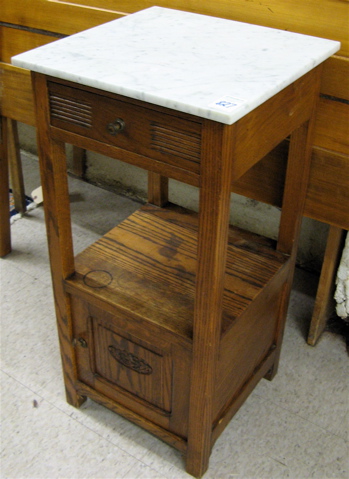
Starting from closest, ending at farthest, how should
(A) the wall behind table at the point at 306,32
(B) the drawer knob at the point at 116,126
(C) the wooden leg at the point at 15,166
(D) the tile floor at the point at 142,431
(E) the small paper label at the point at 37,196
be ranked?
(B) the drawer knob at the point at 116,126 < (A) the wall behind table at the point at 306,32 < (D) the tile floor at the point at 142,431 < (C) the wooden leg at the point at 15,166 < (E) the small paper label at the point at 37,196

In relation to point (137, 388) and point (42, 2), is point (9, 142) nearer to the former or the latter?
point (42, 2)

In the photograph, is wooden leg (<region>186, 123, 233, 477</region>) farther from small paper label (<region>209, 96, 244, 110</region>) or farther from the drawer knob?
the drawer knob

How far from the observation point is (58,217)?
1253 mm

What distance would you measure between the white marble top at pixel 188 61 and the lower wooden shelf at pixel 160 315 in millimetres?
492

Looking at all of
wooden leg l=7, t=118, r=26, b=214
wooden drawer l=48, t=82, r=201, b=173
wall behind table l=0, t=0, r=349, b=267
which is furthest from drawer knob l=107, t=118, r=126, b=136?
wooden leg l=7, t=118, r=26, b=214

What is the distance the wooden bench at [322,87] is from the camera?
1.27 m

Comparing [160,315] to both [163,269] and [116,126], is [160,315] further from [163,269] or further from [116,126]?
[116,126]

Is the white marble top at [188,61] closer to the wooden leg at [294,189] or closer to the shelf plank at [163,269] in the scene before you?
the wooden leg at [294,189]

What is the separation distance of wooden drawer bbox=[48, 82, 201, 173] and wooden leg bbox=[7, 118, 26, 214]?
1.00 m

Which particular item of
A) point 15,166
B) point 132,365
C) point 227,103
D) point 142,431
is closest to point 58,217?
point 132,365

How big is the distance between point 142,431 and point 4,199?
3.03 feet

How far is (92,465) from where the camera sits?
144 centimetres

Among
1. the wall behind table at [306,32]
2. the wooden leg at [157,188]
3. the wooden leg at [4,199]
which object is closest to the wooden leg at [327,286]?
the wall behind table at [306,32]

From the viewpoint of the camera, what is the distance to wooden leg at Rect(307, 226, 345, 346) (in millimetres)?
1584
